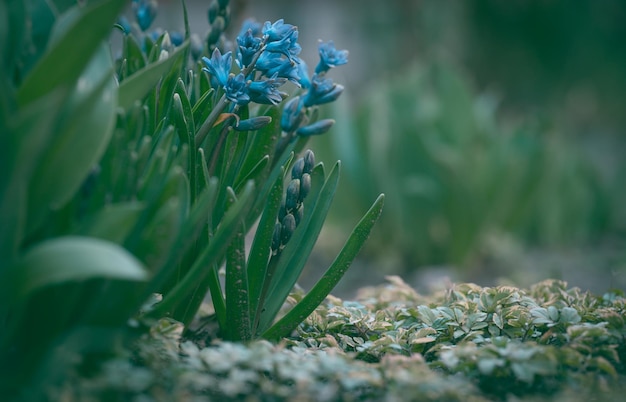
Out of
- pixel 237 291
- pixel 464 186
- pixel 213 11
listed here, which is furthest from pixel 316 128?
pixel 464 186

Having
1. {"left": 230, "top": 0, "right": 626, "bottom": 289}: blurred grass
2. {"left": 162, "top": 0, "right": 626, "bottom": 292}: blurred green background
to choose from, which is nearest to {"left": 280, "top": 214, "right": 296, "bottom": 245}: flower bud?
{"left": 162, "top": 0, "right": 626, "bottom": 292}: blurred green background

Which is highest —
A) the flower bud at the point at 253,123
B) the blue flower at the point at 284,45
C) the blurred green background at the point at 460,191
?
the blurred green background at the point at 460,191

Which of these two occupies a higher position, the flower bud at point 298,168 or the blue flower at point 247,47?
the blue flower at point 247,47

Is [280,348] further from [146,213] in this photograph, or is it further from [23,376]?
[23,376]

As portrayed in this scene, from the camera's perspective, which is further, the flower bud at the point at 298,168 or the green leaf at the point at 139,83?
the flower bud at the point at 298,168

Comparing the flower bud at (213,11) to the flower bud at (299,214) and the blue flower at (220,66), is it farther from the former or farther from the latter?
the flower bud at (299,214)

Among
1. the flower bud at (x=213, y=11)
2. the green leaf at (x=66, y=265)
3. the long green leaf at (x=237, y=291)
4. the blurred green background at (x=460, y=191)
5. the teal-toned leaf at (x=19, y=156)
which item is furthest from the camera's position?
the blurred green background at (x=460, y=191)

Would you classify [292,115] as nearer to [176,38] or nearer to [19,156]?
[176,38]

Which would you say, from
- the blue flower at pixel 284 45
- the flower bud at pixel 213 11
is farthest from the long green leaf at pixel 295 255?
the flower bud at pixel 213 11
